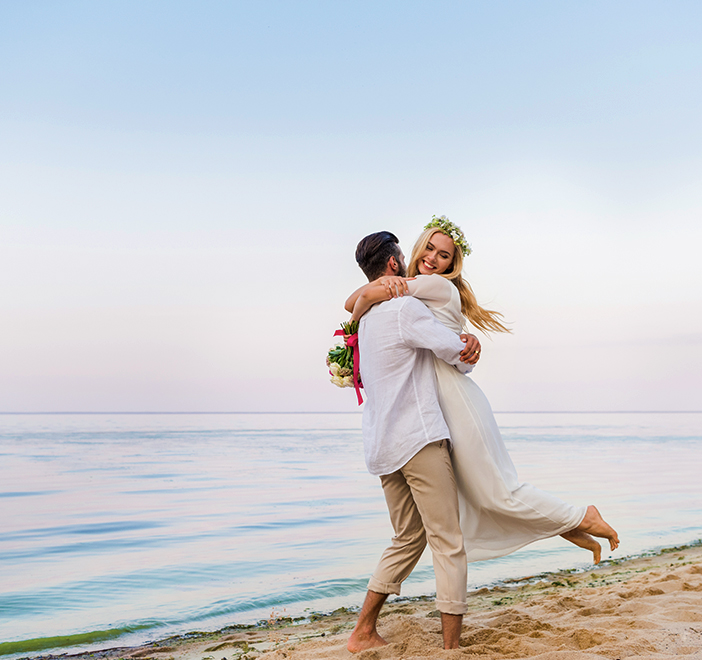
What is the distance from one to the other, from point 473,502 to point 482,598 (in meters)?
2.14

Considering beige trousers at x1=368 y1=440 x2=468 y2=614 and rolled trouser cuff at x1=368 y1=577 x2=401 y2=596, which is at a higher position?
beige trousers at x1=368 y1=440 x2=468 y2=614

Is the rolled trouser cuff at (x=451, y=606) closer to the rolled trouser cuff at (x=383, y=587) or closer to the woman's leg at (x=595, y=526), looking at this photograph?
the rolled trouser cuff at (x=383, y=587)

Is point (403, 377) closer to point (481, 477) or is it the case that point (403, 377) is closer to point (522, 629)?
point (481, 477)

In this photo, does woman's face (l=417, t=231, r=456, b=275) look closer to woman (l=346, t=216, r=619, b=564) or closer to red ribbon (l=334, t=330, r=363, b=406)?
woman (l=346, t=216, r=619, b=564)

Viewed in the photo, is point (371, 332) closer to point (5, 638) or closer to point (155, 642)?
point (155, 642)

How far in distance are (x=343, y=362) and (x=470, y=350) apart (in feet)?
2.46

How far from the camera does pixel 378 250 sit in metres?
3.11

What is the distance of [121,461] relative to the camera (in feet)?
51.5

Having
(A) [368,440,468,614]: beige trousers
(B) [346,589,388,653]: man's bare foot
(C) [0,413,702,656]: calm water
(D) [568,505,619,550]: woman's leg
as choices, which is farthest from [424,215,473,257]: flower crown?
(C) [0,413,702,656]: calm water

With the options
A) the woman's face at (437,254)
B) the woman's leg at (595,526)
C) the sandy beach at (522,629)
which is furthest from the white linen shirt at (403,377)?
the sandy beach at (522,629)

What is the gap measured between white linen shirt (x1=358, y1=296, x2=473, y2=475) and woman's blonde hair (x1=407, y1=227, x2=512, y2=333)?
40cm

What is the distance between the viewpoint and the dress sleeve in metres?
2.96

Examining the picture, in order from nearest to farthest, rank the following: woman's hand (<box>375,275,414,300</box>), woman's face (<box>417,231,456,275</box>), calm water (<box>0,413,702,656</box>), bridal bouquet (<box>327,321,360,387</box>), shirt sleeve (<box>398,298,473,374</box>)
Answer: shirt sleeve (<box>398,298,473,374</box>)
woman's hand (<box>375,275,414,300</box>)
woman's face (<box>417,231,456,275</box>)
bridal bouquet (<box>327,321,360,387</box>)
calm water (<box>0,413,702,656</box>)

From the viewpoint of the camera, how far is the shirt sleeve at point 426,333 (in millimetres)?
2820
